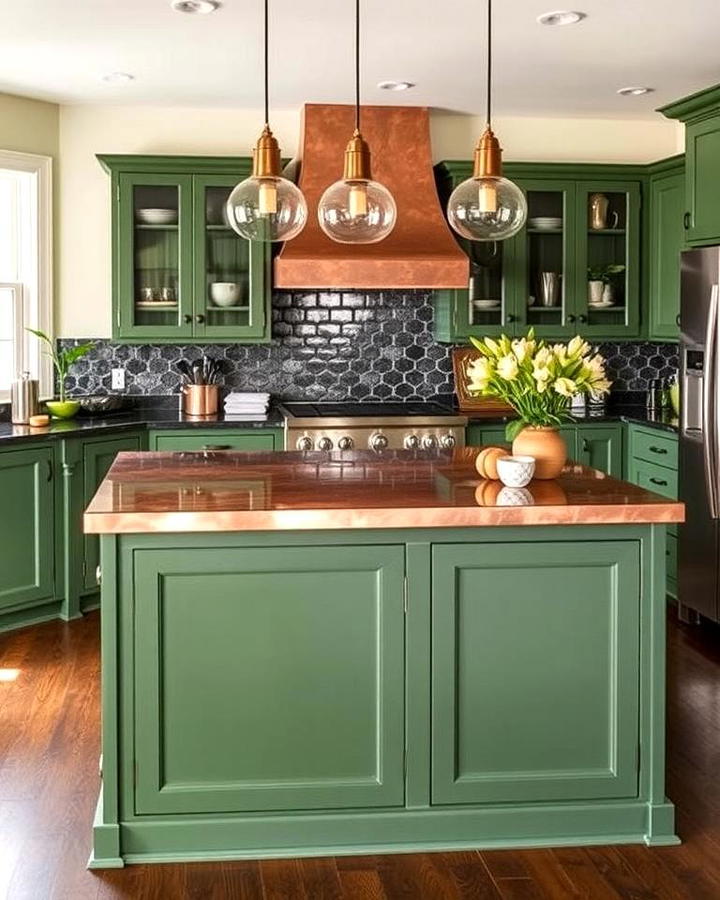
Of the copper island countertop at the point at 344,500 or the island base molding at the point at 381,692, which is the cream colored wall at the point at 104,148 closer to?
the copper island countertop at the point at 344,500

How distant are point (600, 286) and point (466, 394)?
96 centimetres

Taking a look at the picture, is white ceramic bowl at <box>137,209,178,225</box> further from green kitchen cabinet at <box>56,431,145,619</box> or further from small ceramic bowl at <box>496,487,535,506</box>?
small ceramic bowl at <box>496,487,535,506</box>

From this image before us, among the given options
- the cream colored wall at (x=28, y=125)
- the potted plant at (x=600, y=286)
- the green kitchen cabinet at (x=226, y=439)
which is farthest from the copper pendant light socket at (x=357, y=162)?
the potted plant at (x=600, y=286)

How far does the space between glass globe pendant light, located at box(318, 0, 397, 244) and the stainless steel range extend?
291 centimetres

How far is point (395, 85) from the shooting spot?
6027 mm

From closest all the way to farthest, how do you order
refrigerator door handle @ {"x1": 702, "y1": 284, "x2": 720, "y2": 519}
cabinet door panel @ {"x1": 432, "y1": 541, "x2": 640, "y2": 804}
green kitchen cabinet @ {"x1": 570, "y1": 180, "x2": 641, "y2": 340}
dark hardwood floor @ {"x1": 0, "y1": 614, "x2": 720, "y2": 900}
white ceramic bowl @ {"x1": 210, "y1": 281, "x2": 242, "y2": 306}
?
1. dark hardwood floor @ {"x1": 0, "y1": 614, "x2": 720, "y2": 900}
2. cabinet door panel @ {"x1": 432, "y1": 541, "x2": 640, "y2": 804}
3. refrigerator door handle @ {"x1": 702, "y1": 284, "x2": 720, "y2": 519}
4. white ceramic bowl @ {"x1": 210, "y1": 281, "x2": 242, "y2": 306}
5. green kitchen cabinet @ {"x1": 570, "y1": 180, "x2": 641, "y2": 340}

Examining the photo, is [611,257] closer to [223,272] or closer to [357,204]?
[223,272]

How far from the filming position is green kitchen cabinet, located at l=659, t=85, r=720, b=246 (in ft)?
18.4

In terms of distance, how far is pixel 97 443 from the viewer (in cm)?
596

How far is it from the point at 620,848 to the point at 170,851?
1.23m

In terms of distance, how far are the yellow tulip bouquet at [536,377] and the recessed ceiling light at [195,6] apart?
189 centimetres

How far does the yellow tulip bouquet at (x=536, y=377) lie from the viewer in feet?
11.8

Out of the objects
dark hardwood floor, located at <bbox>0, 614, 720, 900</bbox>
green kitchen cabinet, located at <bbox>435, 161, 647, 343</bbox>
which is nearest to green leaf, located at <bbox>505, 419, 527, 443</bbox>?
dark hardwood floor, located at <bbox>0, 614, 720, 900</bbox>

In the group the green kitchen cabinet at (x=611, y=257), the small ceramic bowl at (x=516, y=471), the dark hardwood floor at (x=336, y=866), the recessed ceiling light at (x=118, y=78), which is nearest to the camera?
the dark hardwood floor at (x=336, y=866)
